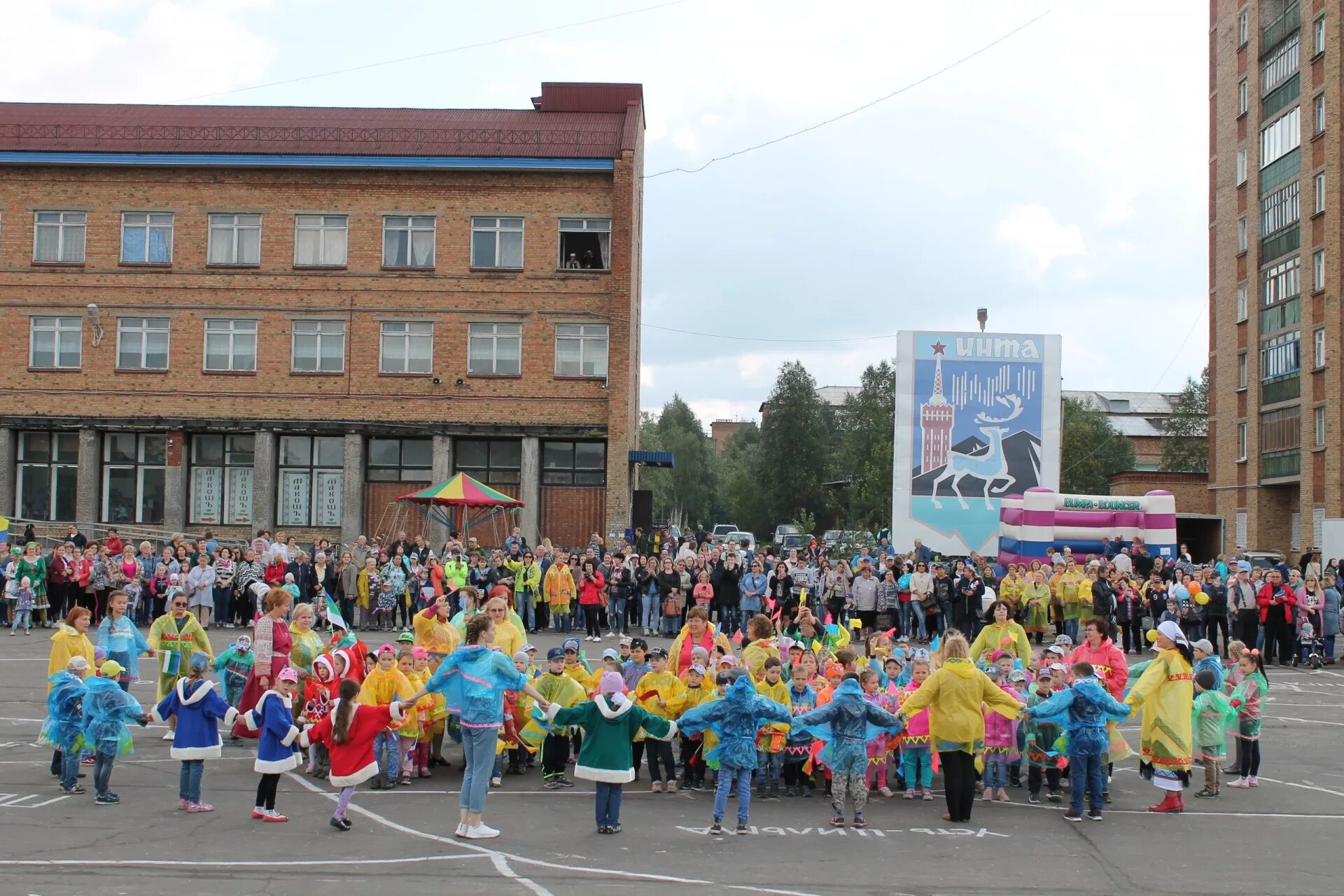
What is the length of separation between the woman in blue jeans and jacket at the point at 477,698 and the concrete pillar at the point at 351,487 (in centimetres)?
2808

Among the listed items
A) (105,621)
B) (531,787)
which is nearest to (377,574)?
(105,621)

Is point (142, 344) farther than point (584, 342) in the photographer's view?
Yes

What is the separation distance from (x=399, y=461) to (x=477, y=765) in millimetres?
29306

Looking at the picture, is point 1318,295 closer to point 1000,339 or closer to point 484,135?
point 1000,339

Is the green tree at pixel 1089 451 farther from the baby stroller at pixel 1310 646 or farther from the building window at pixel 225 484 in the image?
the baby stroller at pixel 1310 646

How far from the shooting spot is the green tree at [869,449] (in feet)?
243

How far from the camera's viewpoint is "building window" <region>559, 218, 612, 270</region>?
38.1 metres

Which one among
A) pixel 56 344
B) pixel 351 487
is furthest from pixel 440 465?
pixel 56 344

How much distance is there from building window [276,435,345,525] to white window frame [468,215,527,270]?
7.04 metres

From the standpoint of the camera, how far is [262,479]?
124 feet

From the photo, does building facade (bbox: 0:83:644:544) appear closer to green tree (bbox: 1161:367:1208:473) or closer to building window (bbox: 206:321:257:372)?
building window (bbox: 206:321:257:372)

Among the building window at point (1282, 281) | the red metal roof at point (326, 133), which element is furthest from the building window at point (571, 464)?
the building window at point (1282, 281)

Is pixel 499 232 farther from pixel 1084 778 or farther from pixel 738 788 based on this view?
pixel 1084 778

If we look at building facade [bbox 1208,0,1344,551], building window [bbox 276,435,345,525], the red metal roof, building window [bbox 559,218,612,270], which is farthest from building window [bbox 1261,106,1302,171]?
building window [bbox 276,435,345,525]
